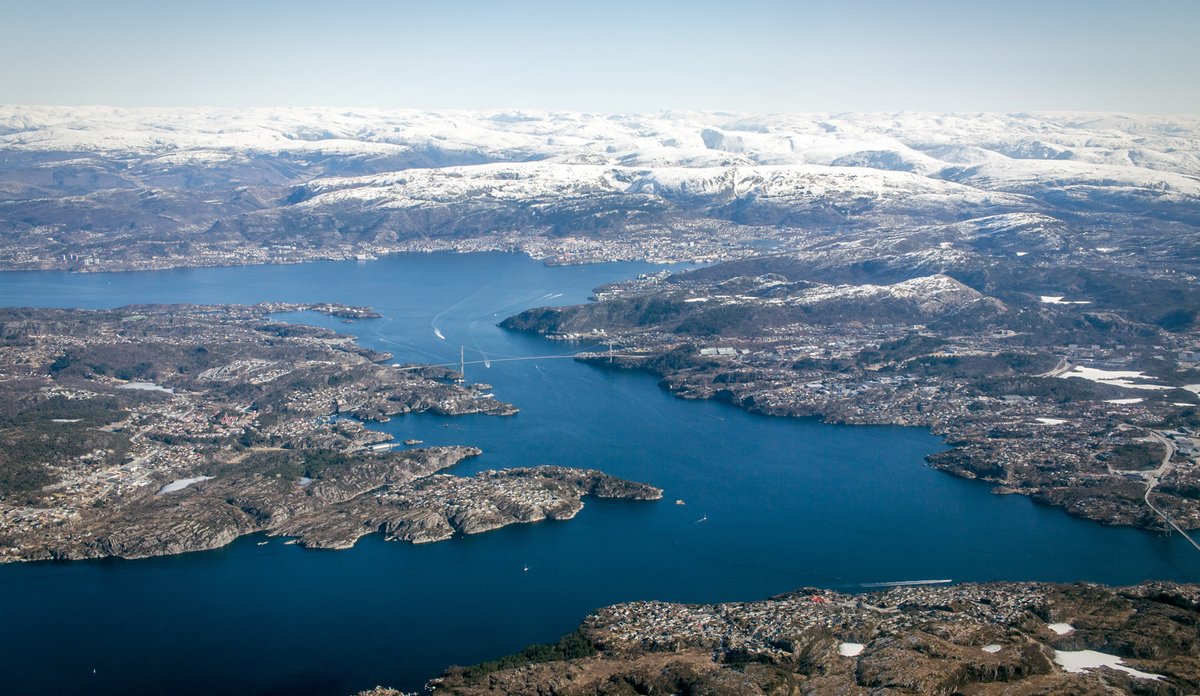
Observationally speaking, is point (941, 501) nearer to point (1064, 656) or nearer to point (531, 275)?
point (1064, 656)

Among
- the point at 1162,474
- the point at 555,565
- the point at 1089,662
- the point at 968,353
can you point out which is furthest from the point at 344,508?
the point at 968,353

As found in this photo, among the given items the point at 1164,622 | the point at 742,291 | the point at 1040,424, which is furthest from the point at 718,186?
the point at 1164,622

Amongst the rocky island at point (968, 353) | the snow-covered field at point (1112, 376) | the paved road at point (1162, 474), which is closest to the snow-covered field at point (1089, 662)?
the paved road at point (1162, 474)

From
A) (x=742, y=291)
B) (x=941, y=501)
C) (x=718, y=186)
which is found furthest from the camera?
(x=718, y=186)

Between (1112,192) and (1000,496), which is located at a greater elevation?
(1112,192)

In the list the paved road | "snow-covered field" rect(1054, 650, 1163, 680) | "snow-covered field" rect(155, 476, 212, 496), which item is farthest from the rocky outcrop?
"snow-covered field" rect(1054, 650, 1163, 680)

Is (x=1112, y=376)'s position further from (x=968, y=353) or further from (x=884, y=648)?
(x=884, y=648)
